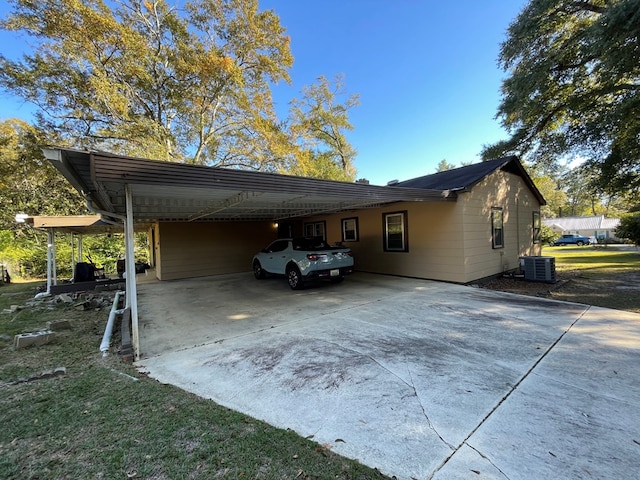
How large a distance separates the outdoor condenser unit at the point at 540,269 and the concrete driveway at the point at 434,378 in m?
2.91

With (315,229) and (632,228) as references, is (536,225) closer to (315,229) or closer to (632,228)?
(315,229)

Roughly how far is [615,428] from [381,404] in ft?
5.71

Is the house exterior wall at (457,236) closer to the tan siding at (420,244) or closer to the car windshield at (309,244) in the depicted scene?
the tan siding at (420,244)

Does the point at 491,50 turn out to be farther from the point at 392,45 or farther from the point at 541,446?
the point at 541,446

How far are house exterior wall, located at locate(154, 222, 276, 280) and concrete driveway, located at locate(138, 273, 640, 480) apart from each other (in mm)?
6140

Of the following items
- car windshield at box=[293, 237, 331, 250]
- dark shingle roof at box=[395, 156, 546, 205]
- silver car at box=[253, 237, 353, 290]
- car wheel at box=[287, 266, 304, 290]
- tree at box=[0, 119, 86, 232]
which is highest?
tree at box=[0, 119, 86, 232]

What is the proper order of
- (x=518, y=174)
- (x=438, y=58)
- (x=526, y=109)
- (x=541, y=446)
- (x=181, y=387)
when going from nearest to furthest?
(x=541, y=446), (x=181, y=387), (x=526, y=109), (x=518, y=174), (x=438, y=58)

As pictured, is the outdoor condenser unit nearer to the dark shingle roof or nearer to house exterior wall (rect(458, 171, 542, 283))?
house exterior wall (rect(458, 171, 542, 283))

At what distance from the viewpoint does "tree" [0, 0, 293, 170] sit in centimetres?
1083

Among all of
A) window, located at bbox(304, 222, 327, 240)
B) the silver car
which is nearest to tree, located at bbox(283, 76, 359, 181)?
window, located at bbox(304, 222, 327, 240)

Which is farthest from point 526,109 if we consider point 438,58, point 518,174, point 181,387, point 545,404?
point 181,387

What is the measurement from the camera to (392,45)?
12.8m

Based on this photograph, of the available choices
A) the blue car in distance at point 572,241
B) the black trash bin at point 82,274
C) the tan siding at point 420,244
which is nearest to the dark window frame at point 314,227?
the tan siding at point 420,244

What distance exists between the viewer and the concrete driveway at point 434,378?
6.46 feet
